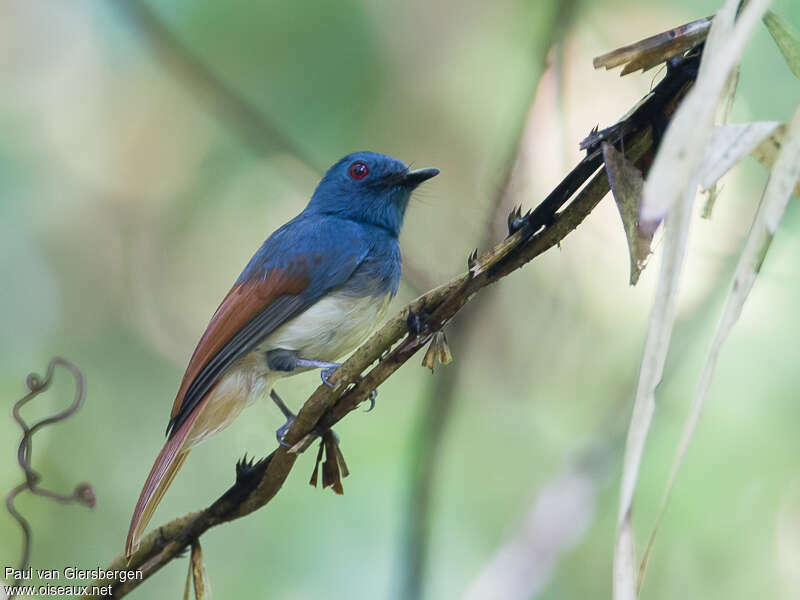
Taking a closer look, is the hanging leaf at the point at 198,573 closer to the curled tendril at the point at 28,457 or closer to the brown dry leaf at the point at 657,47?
the curled tendril at the point at 28,457

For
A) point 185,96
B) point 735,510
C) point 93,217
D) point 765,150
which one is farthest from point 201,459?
point 765,150

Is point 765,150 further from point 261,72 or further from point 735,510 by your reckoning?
point 261,72

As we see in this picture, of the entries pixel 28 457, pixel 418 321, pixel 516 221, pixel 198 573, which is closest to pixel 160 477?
pixel 28 457

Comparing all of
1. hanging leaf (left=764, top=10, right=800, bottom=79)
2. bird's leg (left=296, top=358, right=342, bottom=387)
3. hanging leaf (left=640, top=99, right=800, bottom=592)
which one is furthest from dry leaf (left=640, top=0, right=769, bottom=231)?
bird's leg (left=296, top=358, right=342, bottom=387)

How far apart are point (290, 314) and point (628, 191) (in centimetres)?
138

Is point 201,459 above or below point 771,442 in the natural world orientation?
above

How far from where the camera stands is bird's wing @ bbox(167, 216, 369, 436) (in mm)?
2035

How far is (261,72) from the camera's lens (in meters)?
3.84

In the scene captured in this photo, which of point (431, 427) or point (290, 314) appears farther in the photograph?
point (431, 427)

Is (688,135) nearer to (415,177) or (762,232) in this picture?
(762,232)

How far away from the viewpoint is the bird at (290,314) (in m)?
2.06

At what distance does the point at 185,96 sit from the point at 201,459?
1.57 meters

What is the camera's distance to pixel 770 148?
37.9 inches

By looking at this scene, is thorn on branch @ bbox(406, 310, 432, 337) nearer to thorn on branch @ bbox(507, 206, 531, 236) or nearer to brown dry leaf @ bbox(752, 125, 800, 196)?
thorn on branch @ bbox(507, 206, 531, 236)
